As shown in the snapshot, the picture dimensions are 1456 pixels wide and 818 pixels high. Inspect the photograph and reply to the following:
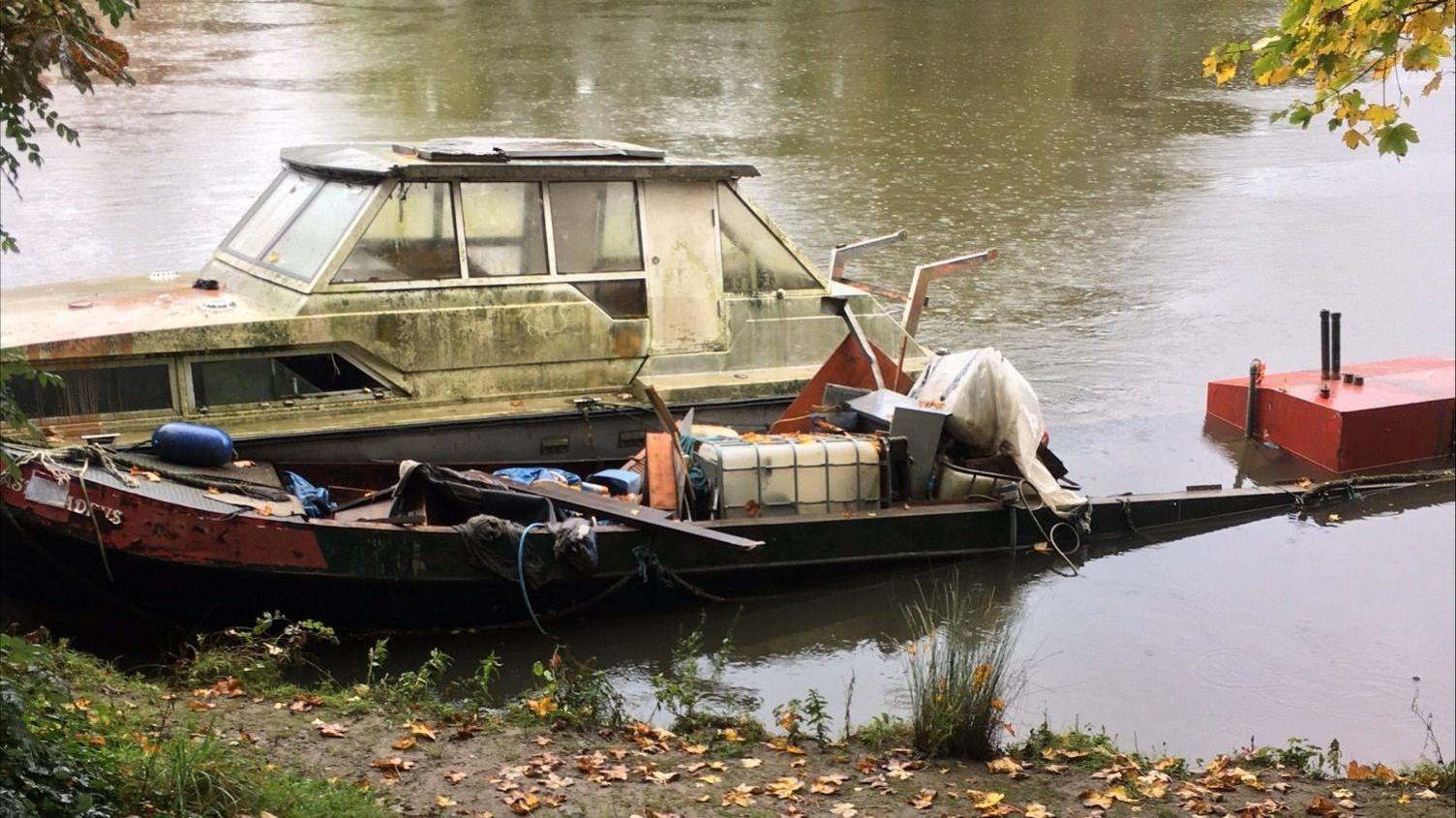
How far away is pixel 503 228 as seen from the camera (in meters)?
9.74

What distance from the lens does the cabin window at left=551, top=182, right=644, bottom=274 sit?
989 cm

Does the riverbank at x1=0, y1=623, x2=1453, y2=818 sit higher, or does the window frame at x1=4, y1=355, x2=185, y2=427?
the window frame at x1=4, y1=355, x2=185, y2=427

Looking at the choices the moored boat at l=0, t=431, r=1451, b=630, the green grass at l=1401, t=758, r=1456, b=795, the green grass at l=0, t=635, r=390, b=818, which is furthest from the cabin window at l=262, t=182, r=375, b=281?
the green grass at l=1401, t=758, r=1456, b=795

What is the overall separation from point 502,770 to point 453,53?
935 inches

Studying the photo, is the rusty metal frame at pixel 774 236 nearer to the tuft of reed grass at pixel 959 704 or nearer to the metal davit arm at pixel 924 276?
the metal davit arm at pixel 924 276

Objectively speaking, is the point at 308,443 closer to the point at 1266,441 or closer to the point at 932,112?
the point at 1266,441

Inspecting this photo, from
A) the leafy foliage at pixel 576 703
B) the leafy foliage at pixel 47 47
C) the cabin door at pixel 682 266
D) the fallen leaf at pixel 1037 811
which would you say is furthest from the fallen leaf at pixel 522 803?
the cabin door at pixel 682 266

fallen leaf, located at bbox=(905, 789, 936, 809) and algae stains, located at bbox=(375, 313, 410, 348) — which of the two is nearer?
fallen leaf, located at bbox=(905, 789, 936, 809)

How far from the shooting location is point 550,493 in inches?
351

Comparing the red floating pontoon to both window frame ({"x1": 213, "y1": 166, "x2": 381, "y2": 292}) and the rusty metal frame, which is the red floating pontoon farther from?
window frame ({"x1": 213, "y1": 166, "x2": 381, "y2": 292})

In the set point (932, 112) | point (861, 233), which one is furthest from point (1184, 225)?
point (932, 112)

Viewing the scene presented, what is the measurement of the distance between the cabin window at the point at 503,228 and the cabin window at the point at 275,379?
96cm

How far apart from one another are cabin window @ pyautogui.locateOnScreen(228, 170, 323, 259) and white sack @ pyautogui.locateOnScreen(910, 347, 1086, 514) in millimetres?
4051

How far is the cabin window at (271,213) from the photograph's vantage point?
9836mm
